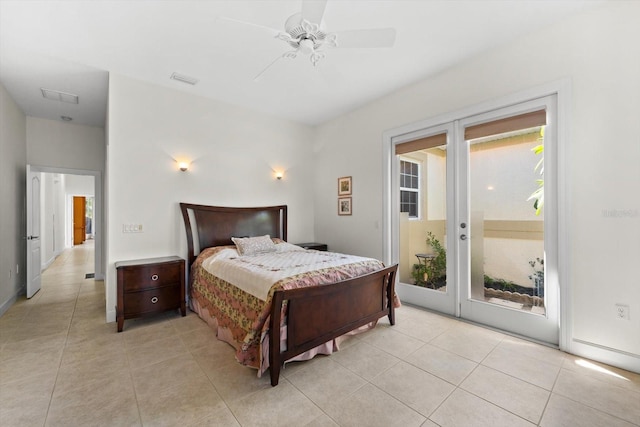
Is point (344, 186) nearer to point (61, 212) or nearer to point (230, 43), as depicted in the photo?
point (230, 43)

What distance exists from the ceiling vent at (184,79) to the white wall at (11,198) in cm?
231

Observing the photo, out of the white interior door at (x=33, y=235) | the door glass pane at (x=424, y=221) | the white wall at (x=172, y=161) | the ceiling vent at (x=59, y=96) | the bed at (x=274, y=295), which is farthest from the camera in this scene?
the white interior door at (x=33, y=235)

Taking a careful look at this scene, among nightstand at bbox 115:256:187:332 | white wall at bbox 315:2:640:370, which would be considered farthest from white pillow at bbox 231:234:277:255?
white wall at bbox 315:2:640:370

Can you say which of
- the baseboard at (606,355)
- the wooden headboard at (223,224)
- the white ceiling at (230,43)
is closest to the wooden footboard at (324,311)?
the baseboard at (606,355)

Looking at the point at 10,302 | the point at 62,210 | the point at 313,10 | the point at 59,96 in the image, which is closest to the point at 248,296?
the point at 313,10

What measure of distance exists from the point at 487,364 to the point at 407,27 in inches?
123

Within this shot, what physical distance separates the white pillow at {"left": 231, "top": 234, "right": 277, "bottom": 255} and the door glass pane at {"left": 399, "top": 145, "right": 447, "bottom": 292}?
1.97 m

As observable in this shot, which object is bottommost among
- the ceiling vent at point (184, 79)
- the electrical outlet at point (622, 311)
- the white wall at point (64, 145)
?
the electrical outlet at point (622, 311)

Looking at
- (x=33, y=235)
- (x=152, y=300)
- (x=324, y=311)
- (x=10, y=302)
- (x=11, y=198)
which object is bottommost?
(x=10, y=302)

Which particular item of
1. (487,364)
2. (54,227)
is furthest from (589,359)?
(54,227)

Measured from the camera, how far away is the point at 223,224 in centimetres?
422

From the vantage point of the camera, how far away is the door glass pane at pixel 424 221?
11.8ft

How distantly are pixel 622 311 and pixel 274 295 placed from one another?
2871mm

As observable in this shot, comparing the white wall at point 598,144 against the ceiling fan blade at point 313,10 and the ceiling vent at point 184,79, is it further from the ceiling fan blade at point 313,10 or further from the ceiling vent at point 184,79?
the ceiling vent at point 184,79
